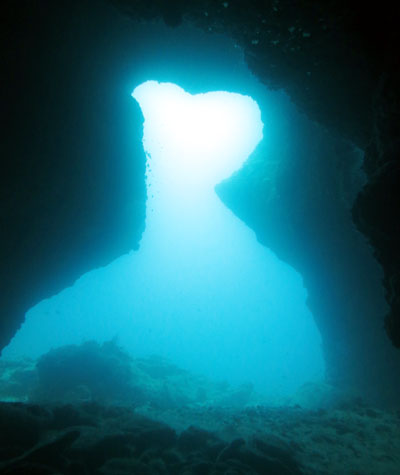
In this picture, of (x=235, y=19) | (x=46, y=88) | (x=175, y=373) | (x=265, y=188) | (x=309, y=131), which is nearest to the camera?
(x=235, y=19)

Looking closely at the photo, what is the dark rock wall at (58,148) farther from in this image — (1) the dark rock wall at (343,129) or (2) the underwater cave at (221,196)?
(1) the dark rock wall at (343,129)

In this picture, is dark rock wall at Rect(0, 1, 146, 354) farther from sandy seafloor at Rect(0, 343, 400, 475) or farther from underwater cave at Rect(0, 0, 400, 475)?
sandy seafloor at Rect(0, 343, 400, 475)

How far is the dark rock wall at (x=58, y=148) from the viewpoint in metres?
9.46

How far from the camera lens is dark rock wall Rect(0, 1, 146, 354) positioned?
9.46 meters

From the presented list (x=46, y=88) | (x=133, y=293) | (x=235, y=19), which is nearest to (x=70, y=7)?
(x=46, y=88)

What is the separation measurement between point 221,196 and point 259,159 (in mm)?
4436

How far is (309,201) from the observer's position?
18031 mm

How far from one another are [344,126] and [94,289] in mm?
178408

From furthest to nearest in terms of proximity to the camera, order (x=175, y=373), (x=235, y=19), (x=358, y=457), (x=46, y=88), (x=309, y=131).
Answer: (x=175, y=373) → (x=309, y=131) → (x=46, y=88) → (x=358, y=457) → (x=235, y=19)

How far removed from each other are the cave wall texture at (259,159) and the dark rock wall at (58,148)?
6 centimetres

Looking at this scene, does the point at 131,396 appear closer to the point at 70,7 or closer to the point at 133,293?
the point at 70,7

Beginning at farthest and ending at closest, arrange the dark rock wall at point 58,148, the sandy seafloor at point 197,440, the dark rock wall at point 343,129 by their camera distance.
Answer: the dark rock wall at point 58,148
the sandy seafloor at point 197,440
the dark rock wall at point 343,129

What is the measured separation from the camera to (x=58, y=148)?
11.8 meters

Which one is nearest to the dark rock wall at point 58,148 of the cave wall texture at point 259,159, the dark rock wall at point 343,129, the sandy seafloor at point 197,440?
the cave wall texture at point 259,159
